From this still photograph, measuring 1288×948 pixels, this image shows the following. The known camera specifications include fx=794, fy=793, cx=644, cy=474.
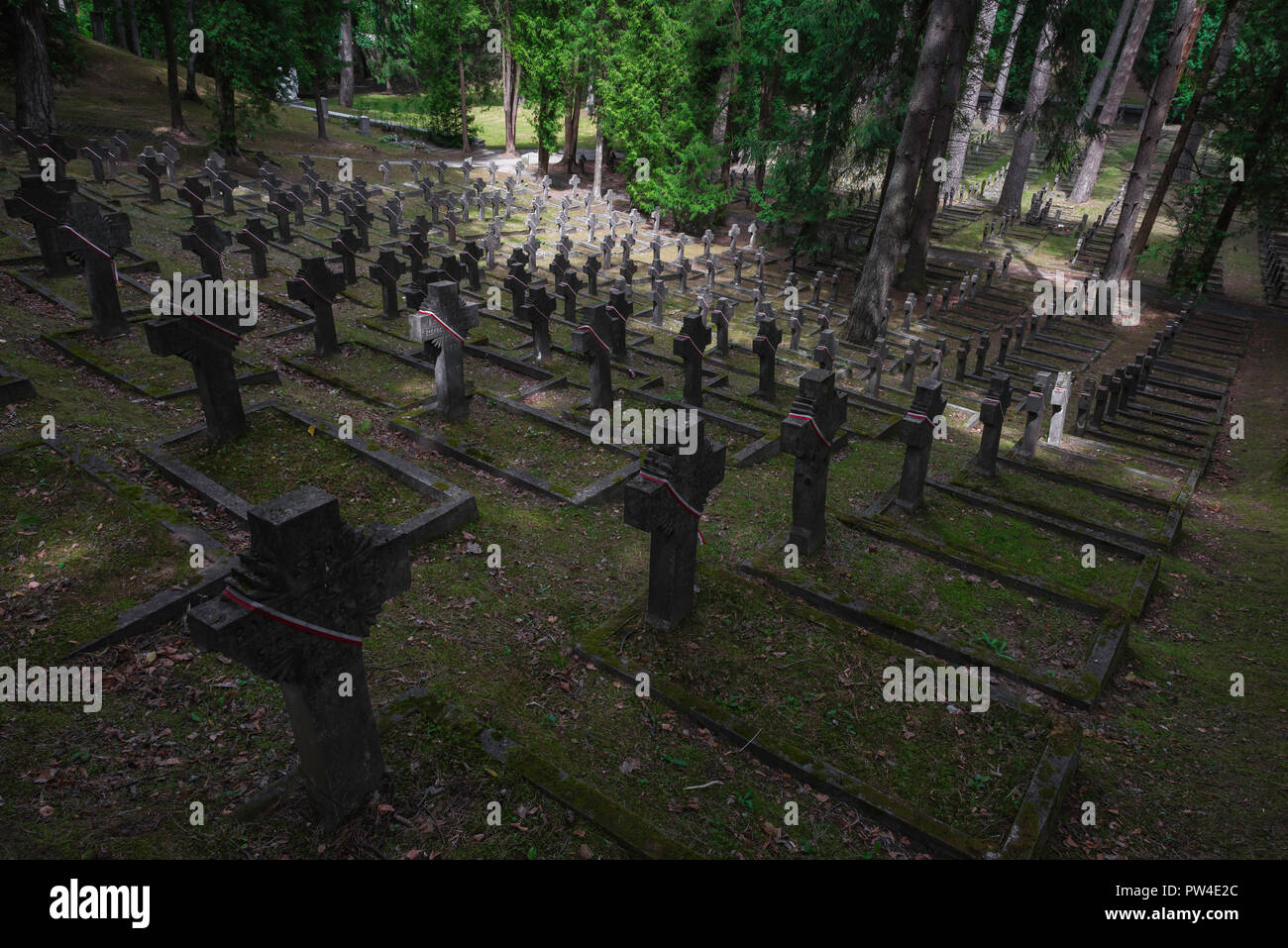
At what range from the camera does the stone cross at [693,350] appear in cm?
1078

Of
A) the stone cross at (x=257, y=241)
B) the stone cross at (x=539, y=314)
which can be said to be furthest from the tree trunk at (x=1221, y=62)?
the stone cross at (x=257, y=241)

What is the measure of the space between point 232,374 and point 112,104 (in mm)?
25549

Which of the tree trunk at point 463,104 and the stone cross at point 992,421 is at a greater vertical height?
the tree trunk at point 463,104

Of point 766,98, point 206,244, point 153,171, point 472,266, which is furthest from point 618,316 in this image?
point 766,98

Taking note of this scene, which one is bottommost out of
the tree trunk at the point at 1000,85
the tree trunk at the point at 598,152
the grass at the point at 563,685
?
the grass at the point at 563,685

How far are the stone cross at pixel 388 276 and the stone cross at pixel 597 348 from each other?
4078 mm

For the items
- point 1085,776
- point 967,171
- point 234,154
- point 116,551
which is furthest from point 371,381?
point 967,171

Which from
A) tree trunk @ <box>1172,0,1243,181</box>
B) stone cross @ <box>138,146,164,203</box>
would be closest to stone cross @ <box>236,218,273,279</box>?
stone cross @ <box>138,146,164,203</box>

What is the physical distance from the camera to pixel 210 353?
8.03 metres

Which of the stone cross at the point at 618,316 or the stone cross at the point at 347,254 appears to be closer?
the stone cross at the point at 618,316

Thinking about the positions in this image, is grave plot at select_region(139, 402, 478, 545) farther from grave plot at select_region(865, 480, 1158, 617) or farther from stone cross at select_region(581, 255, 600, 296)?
stone cross at select_region(581, 255, 600, 296)

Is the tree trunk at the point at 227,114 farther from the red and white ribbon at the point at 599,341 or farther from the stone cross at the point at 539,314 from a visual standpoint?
the red and white ribbon at the point at 599,341

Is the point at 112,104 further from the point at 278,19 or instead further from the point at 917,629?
the point at 917,629

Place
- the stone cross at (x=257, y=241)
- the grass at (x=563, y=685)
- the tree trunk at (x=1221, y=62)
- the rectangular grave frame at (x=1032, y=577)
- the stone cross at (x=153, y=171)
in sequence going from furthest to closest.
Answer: the tree trunk at (x=1221, y=62)
the stone cross at (x=153, y=171)
the stone cross at (x=257, y=241)
the rectangular grave frame at (x=1032, y=577)
the grass at (x=563, y=685)
